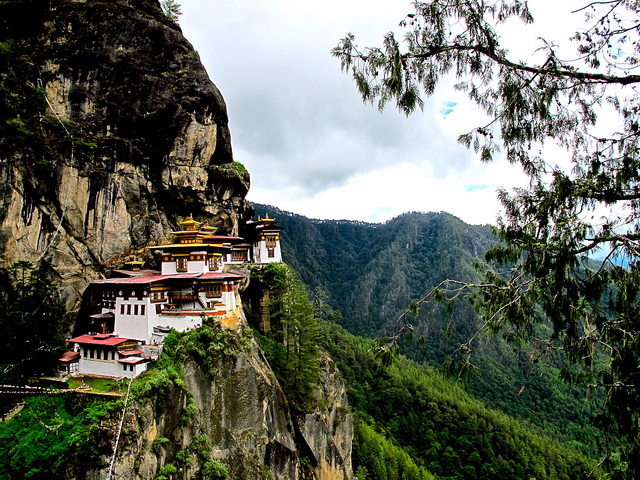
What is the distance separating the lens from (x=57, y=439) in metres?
12.1

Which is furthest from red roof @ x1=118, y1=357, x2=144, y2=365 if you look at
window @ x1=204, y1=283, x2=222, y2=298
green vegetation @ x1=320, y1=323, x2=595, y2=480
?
green vegetation @ x1=320, y1=323, x2=595, y2=480

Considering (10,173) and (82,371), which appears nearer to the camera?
(82,371)

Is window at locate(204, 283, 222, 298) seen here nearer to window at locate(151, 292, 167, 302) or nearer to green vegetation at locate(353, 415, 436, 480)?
window at locate(151, 292, 167, 302)

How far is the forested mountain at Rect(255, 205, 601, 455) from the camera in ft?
257

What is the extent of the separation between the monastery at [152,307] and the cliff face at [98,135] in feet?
7.61

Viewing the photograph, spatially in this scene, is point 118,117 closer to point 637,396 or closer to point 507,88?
point 507,88

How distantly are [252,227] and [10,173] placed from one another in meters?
15.6

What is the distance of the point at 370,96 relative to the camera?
23.7 feet

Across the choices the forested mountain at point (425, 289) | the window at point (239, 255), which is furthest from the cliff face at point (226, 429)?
the forested mountain at point (425, 289)

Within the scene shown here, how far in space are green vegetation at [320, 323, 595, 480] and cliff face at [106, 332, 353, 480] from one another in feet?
49.9

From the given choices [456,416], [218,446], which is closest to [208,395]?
[218,446]

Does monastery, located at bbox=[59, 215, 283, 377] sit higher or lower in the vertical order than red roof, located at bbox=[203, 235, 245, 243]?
lower

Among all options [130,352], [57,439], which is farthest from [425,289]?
[57,439]

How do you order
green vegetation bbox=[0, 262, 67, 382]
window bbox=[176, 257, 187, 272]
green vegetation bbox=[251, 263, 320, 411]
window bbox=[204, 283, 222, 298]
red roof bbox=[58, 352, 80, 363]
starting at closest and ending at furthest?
green vegetation bbox=[0, 262, 67, 382], red roof bbox=[58, 352, 80, 363], window bbox=[204, 283, 222, 298], window bbox=[176, 257, 187, 272], green vegetation bbox=[251, 263, 320, 411]
